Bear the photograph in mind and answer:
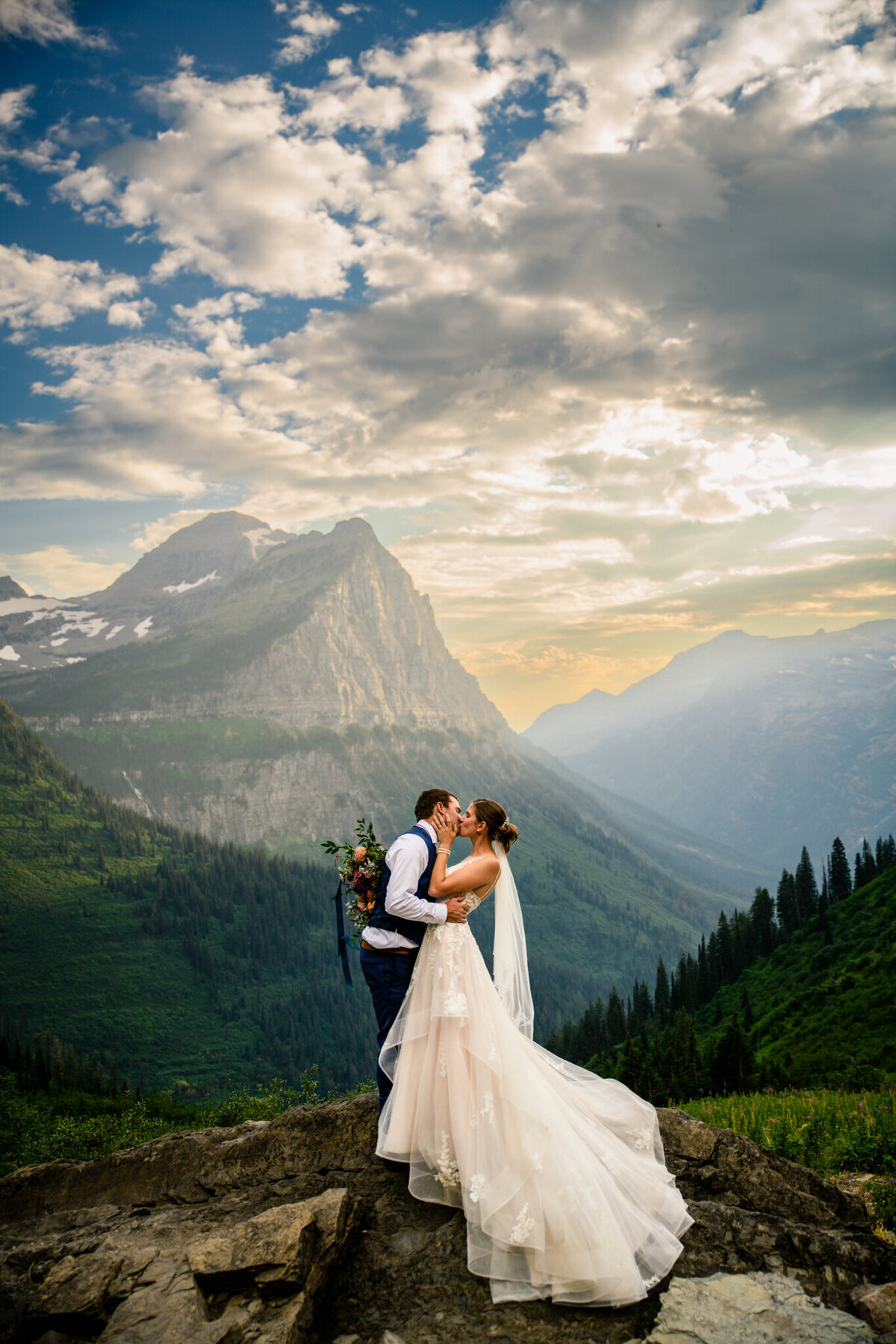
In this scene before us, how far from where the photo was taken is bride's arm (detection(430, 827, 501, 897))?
29.7ft

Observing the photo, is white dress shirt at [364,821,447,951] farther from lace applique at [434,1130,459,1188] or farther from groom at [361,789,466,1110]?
lace applique at [434,1130,459,1188]

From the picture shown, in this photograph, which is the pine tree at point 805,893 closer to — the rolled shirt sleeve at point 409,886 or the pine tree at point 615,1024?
the pine tree at point 615,1024

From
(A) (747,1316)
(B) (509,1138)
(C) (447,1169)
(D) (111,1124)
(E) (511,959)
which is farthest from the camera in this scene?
(D) (111,1124)

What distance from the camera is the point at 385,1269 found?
7.57 m

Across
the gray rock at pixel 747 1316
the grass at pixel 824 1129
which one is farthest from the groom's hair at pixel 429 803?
the grass at pixel 824 1129

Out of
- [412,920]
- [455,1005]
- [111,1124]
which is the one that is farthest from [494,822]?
[111,1124]

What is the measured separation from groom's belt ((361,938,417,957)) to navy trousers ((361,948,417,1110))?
0.03ft

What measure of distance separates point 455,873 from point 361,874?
59.8 inches

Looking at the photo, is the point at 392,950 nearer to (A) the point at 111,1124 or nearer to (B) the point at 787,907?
(A) the point at 111,1124

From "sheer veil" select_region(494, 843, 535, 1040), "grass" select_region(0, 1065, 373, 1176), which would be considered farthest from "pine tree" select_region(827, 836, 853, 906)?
"sheer veil" select_region(494, 843, 535, 1040)

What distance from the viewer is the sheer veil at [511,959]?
1052cm

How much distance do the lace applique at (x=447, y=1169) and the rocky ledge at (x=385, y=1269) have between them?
15.2 inches

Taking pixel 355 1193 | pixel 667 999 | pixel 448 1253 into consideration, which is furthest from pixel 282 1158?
pixel 667 999

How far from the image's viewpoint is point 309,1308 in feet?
22.1
